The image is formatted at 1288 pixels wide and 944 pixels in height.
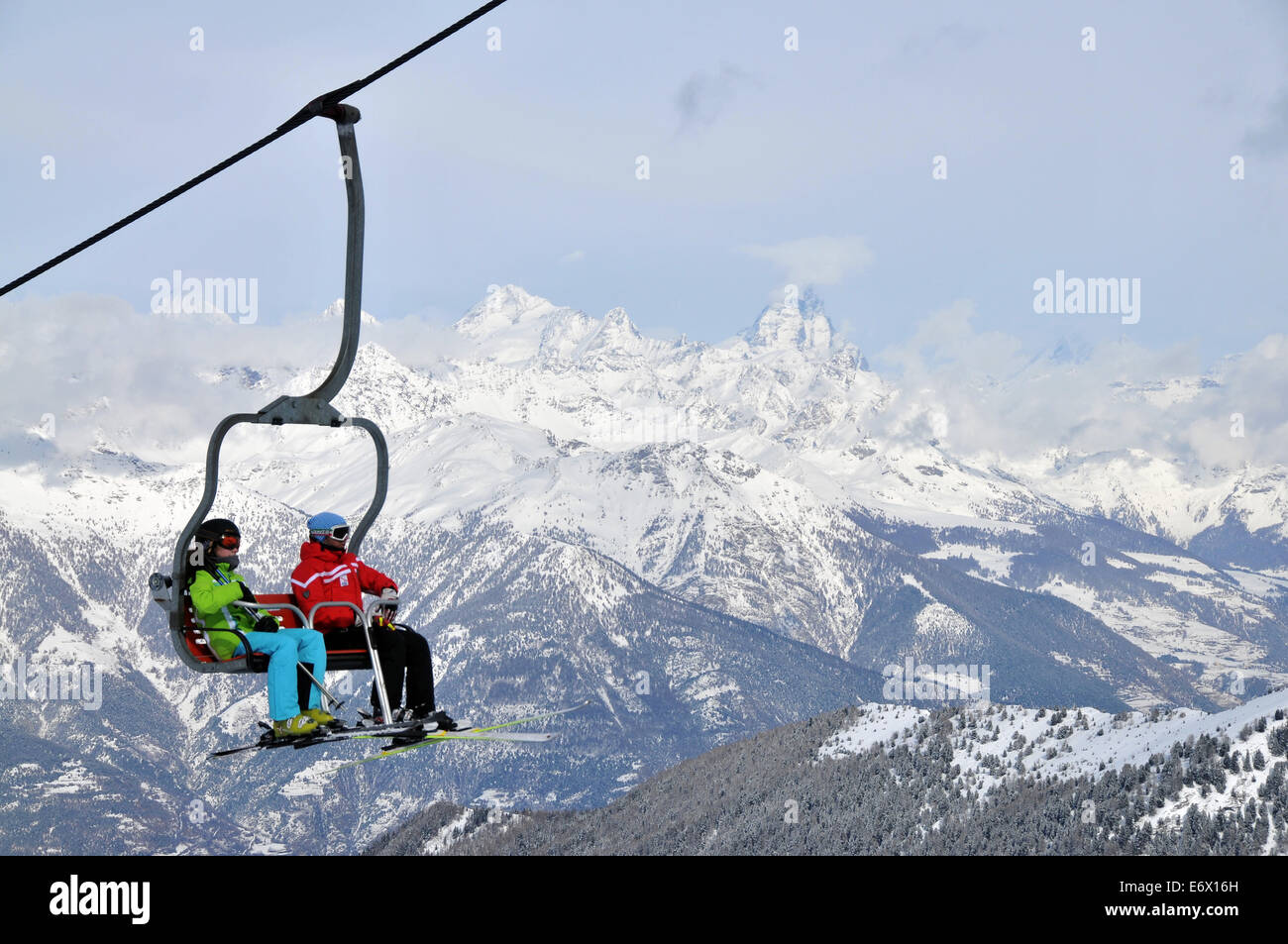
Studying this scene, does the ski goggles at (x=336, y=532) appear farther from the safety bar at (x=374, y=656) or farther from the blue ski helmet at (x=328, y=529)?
the safety bar at (x=374, y=656)

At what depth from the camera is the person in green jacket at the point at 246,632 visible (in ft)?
52.8

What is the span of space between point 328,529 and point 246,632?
1.53 m

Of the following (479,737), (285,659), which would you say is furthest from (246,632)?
(479,737)

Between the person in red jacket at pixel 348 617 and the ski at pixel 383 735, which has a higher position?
the person in red jacket at pixel 348 617

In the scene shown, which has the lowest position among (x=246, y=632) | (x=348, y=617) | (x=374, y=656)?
(x=374, y=656)

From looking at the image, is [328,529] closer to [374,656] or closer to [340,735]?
[374,656]

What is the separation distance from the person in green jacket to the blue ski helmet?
91cm

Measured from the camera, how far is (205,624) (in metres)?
16.3

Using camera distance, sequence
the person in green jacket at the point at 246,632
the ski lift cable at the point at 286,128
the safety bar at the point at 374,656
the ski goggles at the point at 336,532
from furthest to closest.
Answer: the ski goggles at the point at 336,532, the safety bar at the point at 374,656, the person in green jacket at the point at 246,632, the ski lift cable at the point at 286,128

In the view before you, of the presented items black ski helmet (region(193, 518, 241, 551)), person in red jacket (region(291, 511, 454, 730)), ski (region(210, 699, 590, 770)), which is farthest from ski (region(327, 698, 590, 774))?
black ski helmet (region(193, 518, 241, 551))

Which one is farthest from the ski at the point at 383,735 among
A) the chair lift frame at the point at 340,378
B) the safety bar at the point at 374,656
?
the chair lift frame at the point at 340,378

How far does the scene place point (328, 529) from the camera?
16734mm
